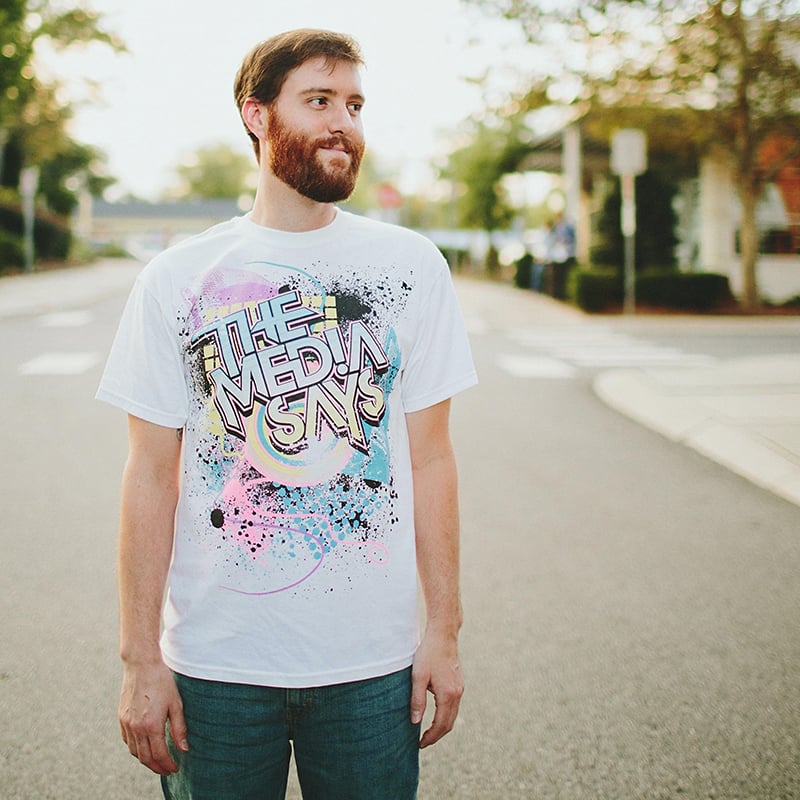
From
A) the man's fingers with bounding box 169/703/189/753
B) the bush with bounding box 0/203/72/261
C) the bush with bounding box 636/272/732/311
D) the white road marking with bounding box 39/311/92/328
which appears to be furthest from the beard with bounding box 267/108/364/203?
the bush with bounding box 0/203/72/261

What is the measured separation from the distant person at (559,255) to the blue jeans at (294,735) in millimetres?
23176

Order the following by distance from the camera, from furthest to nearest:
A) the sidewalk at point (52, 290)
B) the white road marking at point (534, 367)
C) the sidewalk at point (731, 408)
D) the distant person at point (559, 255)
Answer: the distant person at point (559, 255) < the sidewalk at point (52, 290) < the white road marking at point (534, 367) < the sidewalk at point (731, 408)

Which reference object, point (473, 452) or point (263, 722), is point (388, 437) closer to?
point (263, 722)

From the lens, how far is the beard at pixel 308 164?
1896 millimetres

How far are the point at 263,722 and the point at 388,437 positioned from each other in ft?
1.80

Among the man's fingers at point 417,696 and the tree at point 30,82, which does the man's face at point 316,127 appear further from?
the tree at point 30,82

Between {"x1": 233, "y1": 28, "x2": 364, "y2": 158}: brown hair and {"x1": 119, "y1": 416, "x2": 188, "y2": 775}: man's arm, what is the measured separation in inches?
25.6

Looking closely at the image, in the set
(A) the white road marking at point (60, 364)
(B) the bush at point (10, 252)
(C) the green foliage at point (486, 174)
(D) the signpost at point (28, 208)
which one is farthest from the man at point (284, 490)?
(C) the green foliage at point (486, 174)

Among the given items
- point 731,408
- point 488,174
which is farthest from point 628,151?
point 488,174

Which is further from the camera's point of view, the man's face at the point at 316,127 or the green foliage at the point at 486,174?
the green foliage at the point at 486,174

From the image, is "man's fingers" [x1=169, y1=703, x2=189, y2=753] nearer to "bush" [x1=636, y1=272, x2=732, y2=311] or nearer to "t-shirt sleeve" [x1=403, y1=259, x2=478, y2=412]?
"t-shirt sleeve" [x1=403, y1=259, x2=478, y2=412]

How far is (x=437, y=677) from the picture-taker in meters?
1.93

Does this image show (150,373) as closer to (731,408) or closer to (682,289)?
(731,408)

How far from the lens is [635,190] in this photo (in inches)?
992
